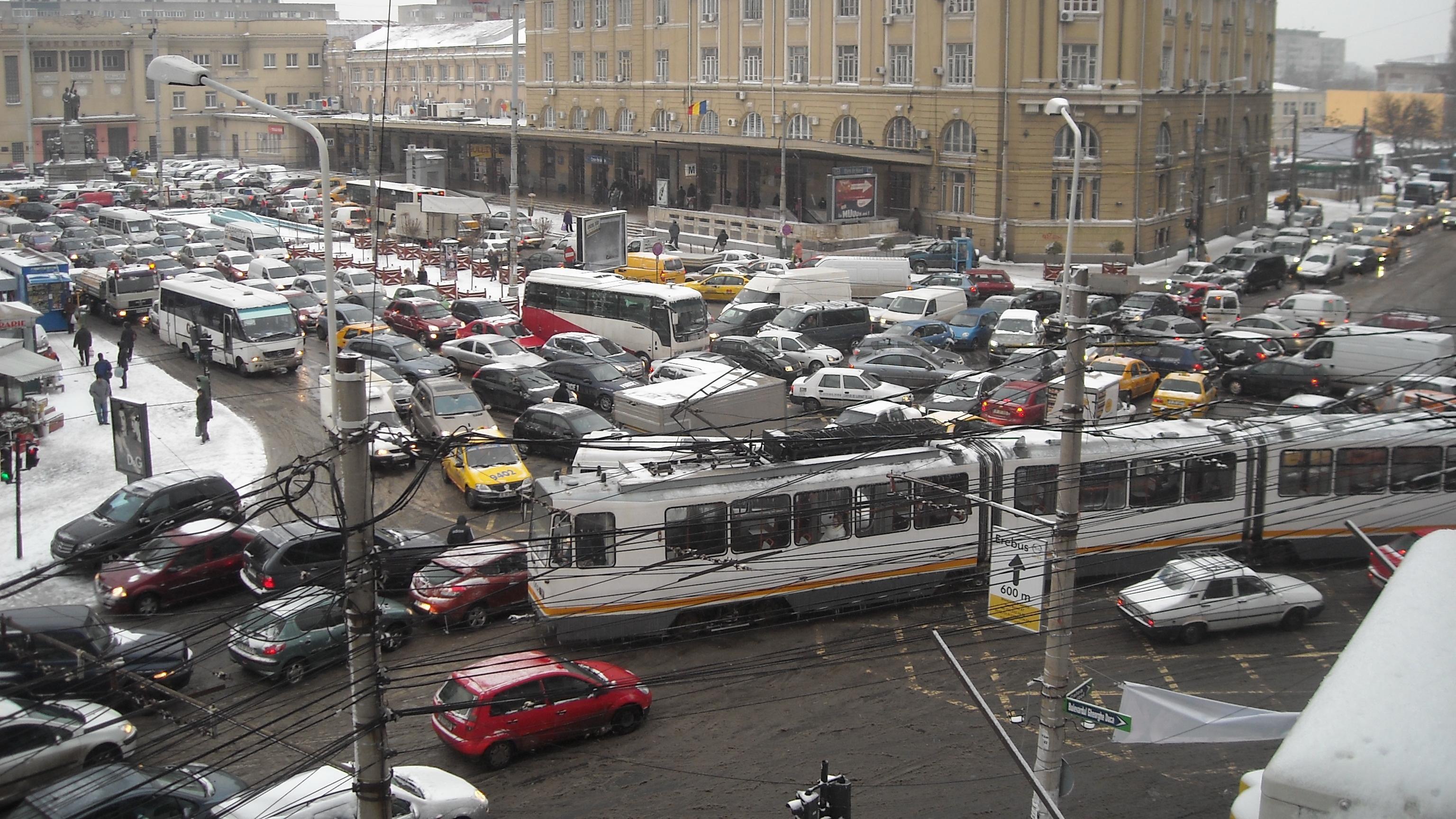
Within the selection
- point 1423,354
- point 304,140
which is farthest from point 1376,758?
point 304,140

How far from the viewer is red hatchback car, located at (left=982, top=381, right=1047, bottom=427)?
77.7 feet

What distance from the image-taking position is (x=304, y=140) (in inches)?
3597

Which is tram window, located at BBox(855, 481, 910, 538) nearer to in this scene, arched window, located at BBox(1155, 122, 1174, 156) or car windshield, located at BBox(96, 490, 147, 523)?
car windshield, located at BBox(96, 490, 147, 523)

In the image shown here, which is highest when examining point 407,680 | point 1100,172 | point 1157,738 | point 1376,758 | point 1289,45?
point 1289,45

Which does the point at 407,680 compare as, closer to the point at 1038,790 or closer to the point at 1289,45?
the point at 1038,790

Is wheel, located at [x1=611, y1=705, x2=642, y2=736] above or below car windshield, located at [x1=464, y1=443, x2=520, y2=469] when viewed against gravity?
below

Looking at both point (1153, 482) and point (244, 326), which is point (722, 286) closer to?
point (244, 326)

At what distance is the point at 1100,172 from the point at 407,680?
3836 cm

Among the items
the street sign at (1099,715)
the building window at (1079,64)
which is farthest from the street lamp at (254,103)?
the building window at (1079,64)

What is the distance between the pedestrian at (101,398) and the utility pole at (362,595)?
19.5 m

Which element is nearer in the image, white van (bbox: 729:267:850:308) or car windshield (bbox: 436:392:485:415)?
car windshield (bbox: 436:392:485:415)

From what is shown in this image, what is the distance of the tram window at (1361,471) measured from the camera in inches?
730

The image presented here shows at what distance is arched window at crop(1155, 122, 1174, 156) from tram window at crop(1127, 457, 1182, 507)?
34070 millimetres

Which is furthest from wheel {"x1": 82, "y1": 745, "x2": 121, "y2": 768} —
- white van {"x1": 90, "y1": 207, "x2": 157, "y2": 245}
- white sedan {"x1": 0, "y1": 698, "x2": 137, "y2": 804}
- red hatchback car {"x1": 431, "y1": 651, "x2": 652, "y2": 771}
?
white van {"x1": 90, "y1": 207, "x2": 157, "y2": 245}
